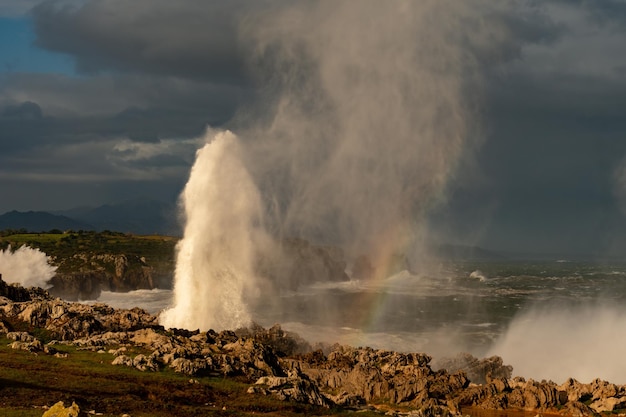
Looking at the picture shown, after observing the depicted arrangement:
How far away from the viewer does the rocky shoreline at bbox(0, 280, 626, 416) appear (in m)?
40.6

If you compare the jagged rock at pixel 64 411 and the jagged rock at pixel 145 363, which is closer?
the jagged rock at pixel 64 411

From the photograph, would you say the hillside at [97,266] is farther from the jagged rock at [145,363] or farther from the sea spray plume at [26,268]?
the jagged rock at [145,363]

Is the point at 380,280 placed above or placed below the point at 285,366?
above

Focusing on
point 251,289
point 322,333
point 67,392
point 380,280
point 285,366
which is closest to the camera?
point 67,392

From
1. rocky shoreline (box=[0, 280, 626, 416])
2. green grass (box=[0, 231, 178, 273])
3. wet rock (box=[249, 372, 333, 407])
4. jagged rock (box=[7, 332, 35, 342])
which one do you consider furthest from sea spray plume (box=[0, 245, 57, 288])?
wet rock (box=[249, 372, 333, 407])

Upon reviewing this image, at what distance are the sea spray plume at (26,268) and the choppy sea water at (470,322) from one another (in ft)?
73.7

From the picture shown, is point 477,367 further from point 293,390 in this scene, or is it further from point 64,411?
point 64,411

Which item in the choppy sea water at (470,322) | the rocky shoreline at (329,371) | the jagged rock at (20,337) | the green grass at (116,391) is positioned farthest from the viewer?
the choppy sea water at (470,322)

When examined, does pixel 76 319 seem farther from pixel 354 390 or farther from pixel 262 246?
pixel 262 246

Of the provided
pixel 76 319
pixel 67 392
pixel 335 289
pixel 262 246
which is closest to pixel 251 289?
pixel 335 289

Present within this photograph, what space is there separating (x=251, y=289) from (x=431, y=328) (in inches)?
1846

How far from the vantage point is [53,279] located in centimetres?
13538

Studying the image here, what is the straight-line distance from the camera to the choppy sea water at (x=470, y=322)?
2603 inches

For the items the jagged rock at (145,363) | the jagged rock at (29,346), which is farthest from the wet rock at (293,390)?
the jagged rock at (29,346)
